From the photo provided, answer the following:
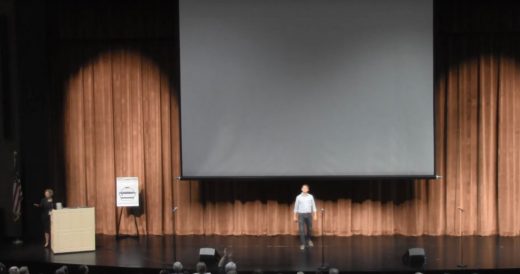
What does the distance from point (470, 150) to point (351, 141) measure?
2330mm

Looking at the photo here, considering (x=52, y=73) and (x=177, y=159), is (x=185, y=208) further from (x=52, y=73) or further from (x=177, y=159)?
(x=52, y=73)

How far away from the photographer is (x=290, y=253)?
44.7 ft

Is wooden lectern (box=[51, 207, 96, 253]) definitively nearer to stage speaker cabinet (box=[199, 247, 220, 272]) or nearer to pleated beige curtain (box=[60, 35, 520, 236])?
pleated beige curtain (box=[60, 35, 520, 236])

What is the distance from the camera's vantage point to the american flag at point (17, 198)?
15023 mm

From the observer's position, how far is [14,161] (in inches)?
604

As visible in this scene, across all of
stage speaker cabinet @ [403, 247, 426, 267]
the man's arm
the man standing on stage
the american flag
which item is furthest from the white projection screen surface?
the american flag

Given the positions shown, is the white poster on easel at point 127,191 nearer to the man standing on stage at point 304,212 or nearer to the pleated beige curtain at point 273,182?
the pleated beige curtain at point 273,182

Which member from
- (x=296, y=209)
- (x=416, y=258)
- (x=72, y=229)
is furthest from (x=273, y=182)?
(x=416, y=258)

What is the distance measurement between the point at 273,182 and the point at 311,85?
81.4 inches

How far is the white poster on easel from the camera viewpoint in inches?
591

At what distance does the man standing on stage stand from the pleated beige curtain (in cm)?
131

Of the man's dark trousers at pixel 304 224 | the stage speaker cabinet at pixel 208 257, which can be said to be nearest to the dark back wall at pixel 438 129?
the man's dark trousers at pixel 304 224

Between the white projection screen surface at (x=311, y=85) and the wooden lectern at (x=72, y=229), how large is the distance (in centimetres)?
236

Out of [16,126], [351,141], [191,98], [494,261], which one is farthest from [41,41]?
[494,261]
